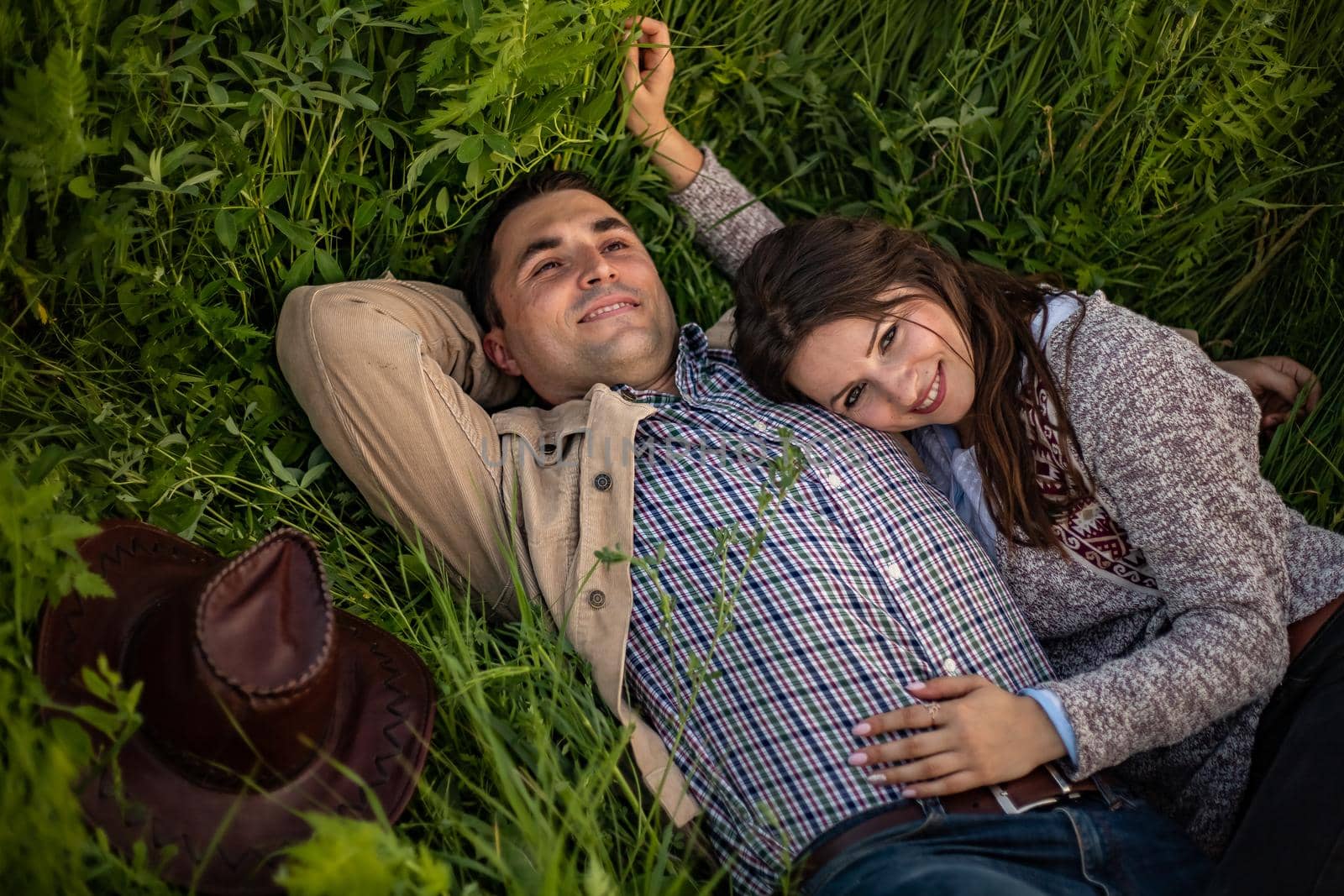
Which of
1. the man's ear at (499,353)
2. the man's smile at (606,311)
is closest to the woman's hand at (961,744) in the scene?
the man's smile at (606,311)

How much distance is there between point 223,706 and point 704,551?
1.16m

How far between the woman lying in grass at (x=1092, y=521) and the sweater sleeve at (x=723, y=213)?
1.72 ft

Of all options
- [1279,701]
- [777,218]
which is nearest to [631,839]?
[1279,701]

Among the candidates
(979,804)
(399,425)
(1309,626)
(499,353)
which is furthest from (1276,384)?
(399,425)

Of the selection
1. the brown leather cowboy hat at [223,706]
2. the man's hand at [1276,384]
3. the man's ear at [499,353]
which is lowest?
the brown leather cowboy hat at [223,706]

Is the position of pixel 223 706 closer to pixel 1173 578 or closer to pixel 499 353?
pixel 499 353

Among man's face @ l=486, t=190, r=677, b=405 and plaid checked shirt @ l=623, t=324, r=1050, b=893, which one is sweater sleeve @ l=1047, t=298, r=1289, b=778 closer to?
plaid checked shirt @ l=623, t=324, r=1050, b=893

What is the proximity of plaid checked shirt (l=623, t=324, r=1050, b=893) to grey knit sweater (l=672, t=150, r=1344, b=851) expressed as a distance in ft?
0.76

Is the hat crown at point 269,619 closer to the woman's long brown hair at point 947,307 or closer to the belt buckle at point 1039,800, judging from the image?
the woman's long brown hair at point 947,307

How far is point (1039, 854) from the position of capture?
6.91 feet

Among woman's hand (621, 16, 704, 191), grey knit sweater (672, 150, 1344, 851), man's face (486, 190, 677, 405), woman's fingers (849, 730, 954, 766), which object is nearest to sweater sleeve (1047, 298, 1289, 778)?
grey knit sweater (672, 150, 1344, 851)

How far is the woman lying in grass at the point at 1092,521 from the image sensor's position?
2.17 meters

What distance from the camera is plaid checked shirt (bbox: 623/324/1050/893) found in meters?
2.23

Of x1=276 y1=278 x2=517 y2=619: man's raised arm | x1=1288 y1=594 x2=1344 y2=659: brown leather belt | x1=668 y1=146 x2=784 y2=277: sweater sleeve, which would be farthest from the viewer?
x1=668 y1=146 x2=784 y2=277: sweater sleeve
